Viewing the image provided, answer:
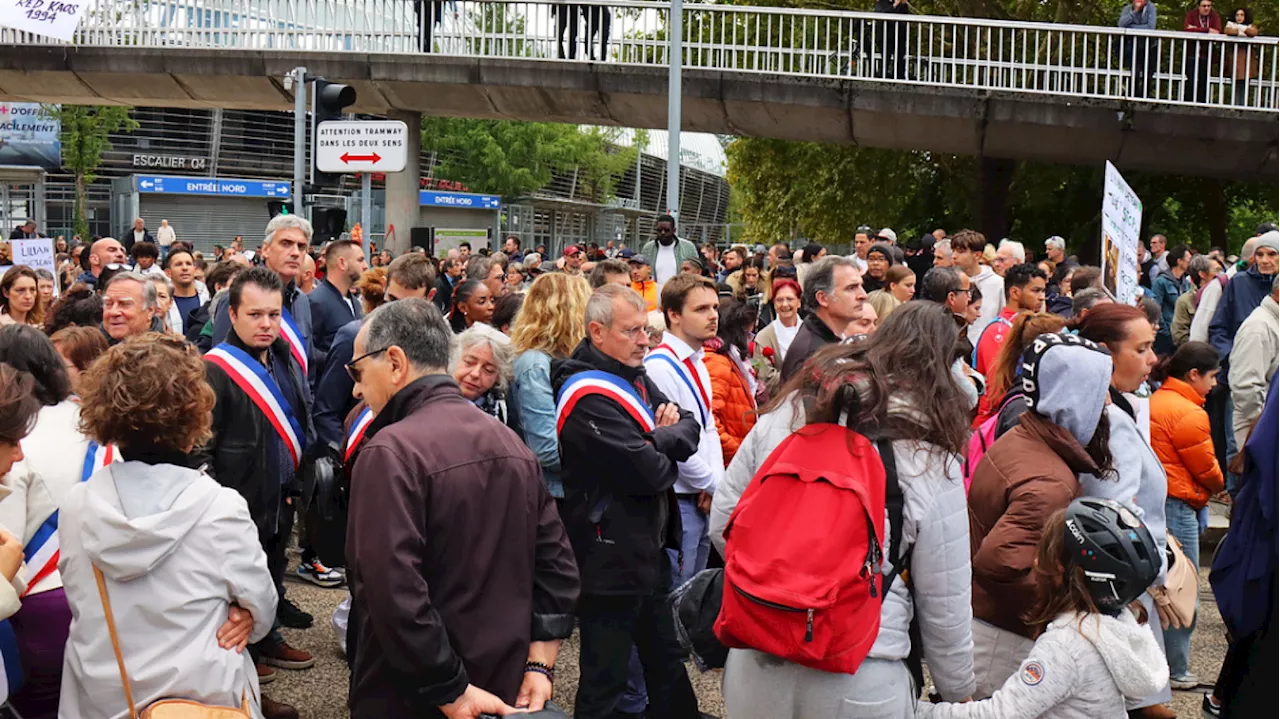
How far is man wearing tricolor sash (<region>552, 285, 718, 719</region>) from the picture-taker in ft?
16.3

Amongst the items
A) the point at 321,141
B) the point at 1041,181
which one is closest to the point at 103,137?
the point at 1041,181

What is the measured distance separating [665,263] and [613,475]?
352 inches

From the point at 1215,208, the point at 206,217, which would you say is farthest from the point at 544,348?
the point at 206,217

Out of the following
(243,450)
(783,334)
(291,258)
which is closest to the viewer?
(243,450)

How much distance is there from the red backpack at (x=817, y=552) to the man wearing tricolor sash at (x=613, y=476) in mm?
1642

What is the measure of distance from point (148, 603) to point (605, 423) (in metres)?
1.92

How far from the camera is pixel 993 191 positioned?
1006 inches

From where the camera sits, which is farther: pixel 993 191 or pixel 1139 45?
pixel 993 191

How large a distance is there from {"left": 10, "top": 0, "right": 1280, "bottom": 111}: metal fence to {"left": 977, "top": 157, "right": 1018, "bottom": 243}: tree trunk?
309 cm

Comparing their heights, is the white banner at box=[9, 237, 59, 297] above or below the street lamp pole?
below

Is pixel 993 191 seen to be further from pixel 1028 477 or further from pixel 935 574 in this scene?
pixel 935 574

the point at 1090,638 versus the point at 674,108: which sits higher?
the point at 674,108

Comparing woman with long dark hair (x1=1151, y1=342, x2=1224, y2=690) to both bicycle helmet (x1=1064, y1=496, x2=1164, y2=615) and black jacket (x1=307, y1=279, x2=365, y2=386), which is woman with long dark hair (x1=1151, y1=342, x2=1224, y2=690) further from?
black jacket (x1=307, y1=279, x2=365, y2=386)

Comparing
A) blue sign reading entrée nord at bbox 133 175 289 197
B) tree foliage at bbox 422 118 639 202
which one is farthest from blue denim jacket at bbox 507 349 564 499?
Result: tree foliage at bbox 422 118 639 202
